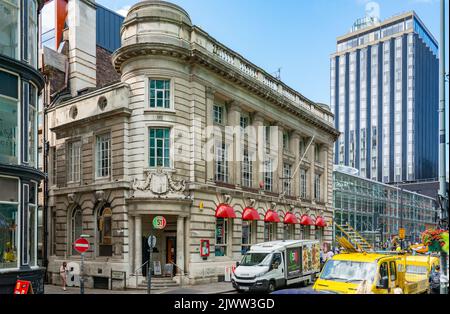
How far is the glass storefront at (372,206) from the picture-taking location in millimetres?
58625

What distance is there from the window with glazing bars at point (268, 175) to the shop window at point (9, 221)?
23.1 meters

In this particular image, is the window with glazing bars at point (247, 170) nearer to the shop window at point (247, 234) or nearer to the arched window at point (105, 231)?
the shop window at point (247, 234)

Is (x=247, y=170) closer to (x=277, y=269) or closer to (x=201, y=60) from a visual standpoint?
(x=201, y=60)

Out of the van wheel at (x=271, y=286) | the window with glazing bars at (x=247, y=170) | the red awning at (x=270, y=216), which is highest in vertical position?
the window with glazing bars at (x=247, y=170)

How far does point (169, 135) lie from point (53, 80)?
1236 centimetres

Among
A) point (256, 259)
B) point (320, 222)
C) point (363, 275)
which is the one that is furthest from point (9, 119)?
point (320, 222)

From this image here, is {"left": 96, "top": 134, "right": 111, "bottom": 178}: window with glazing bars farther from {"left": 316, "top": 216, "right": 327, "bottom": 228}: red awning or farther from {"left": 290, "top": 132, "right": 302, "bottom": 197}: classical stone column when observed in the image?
{"left": 316, "top": 216, "right": 327, "bottom": 228}: red awning

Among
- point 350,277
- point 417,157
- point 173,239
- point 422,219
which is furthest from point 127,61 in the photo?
point 422,219

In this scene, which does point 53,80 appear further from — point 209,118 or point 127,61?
point 209,118

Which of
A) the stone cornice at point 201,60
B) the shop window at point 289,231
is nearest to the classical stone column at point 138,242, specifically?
the stone cornice at point 201,60

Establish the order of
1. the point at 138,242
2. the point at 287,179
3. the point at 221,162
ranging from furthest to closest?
the point at 287,179
the point at 221,162
the point at 138,242

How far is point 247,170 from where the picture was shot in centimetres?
3744

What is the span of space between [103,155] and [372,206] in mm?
44613

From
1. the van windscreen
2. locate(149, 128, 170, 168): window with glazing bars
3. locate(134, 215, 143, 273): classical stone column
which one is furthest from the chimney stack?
the van windscreen
